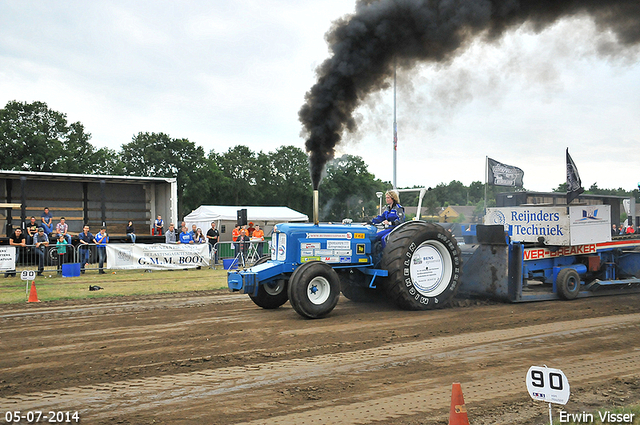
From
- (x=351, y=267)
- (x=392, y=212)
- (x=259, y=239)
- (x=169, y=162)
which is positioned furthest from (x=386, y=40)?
(x=169, y=162)

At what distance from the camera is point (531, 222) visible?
29.8 feet

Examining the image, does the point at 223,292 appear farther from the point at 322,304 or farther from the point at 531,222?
the point at 531,222

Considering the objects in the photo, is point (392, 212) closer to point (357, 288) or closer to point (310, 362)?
point (357, 288)

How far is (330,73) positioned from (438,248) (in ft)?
12.5

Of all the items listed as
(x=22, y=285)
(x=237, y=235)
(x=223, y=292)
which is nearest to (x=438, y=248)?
(x=223, y=292)

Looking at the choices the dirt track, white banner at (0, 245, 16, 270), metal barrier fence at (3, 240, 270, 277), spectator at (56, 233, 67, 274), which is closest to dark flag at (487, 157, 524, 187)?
metal barrier fence at (3, 240, 270, 277)

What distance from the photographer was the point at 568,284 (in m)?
8.71

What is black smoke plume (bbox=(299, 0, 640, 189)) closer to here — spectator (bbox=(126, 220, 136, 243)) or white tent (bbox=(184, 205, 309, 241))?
spectator (bbox=(126, 220, 136, 243))

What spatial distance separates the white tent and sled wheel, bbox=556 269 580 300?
65.1ft

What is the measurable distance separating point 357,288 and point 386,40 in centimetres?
452

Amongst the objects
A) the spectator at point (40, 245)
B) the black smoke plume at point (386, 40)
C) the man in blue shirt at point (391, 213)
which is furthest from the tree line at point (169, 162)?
the man in blue shirt at point (391, 213)

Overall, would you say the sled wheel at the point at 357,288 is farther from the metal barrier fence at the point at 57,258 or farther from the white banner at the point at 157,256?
the white banner at the point at 157,256

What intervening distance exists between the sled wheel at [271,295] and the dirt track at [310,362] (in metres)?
0.27

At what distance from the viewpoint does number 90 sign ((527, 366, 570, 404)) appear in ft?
9.64
